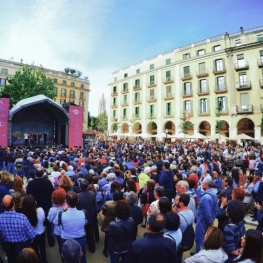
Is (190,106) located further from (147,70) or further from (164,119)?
(147,70)

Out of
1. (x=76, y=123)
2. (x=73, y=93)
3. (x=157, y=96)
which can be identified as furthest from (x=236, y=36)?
(x=73, y=93)

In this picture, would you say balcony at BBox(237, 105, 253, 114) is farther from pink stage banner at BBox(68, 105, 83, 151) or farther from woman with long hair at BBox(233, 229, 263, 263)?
woman with long hair at BBox(233, 229, 263, 263)

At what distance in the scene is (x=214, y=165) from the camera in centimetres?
923

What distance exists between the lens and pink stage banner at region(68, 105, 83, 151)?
21922 mm

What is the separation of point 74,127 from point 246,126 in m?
23.5

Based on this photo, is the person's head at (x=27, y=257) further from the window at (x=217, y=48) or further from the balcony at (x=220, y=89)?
the window at (x=217, y=48)

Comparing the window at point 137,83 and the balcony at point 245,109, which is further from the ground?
the window at point 137,83

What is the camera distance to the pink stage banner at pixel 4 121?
17719 millimetres

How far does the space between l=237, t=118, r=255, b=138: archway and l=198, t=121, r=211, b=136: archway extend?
4.33 meters

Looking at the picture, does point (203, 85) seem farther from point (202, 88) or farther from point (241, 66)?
point (241, 66)

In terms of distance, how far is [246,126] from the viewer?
1143 inches

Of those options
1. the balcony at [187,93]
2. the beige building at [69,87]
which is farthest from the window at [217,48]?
the beige building at [69,87]

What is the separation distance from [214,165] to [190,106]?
24391 mm

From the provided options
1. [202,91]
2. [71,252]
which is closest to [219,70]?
[202,91]
